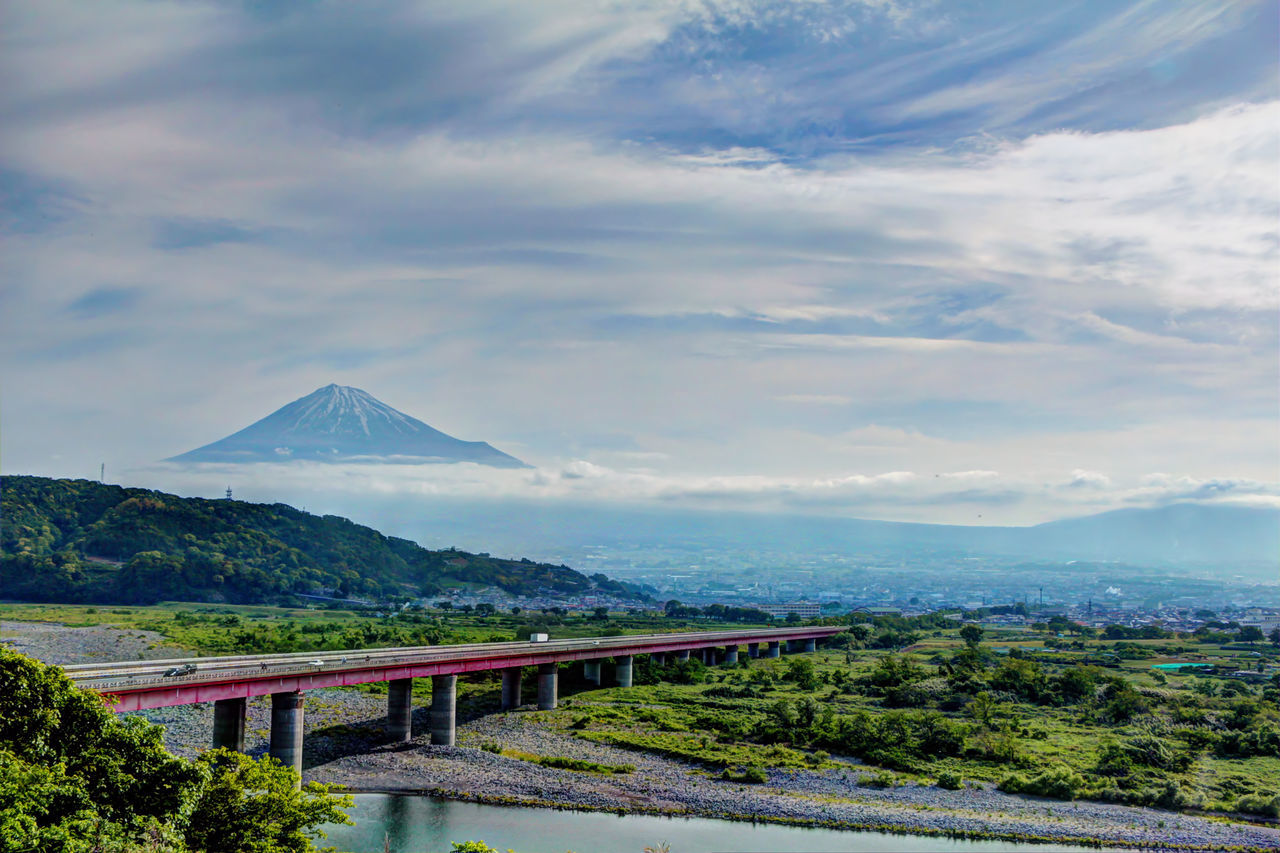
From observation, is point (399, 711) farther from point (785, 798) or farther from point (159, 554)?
point (159, 554)

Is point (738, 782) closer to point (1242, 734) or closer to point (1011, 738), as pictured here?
point (1011, 738)

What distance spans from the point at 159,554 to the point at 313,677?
404 ft

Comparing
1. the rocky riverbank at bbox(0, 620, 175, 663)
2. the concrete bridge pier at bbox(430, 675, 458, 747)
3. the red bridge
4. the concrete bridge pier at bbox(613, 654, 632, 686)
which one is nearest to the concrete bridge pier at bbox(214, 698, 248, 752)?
the red bridge

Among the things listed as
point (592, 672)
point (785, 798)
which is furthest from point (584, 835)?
point (592, 672)

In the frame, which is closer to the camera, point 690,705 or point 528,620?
point 690,705

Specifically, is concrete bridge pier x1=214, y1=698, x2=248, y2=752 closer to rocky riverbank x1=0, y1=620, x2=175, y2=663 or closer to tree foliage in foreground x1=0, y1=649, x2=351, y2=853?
tree foliage in foreground x1=0, y1=649, x2=351, y2=853

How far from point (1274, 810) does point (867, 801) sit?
16.7 metres

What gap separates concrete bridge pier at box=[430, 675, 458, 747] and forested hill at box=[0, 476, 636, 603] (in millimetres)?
108559

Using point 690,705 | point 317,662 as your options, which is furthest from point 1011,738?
point 317,662

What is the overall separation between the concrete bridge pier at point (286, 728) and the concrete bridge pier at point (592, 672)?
1386 inches

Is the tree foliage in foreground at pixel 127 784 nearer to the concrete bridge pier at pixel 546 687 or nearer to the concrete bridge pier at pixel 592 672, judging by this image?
the concrete bridge pier at pixel 546 687

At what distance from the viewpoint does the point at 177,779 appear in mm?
25703

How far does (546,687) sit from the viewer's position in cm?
6450

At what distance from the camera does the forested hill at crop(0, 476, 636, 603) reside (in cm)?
14562
